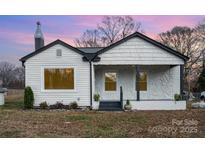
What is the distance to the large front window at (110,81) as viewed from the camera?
21391mm

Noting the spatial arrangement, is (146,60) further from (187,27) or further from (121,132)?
(187,27)

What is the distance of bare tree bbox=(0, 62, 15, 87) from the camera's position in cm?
3216

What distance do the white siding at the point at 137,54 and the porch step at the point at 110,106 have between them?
2337 millimetres

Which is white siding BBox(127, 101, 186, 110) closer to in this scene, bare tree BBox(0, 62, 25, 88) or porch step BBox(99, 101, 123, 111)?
porch step BBox(99, 101, 123, 111)

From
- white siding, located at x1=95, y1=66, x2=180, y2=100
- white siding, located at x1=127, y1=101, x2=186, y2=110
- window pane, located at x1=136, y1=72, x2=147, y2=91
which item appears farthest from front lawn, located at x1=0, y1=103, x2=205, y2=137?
window pane, located at x1=136, y1=72, x2=147, y2=91

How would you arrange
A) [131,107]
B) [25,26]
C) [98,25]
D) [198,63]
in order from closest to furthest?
1. [131,107]
2. [25,26]
3. [198,63]
4. [98,25]

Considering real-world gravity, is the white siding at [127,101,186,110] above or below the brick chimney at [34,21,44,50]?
below

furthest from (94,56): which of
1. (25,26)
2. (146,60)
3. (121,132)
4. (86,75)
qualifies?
(25,26)

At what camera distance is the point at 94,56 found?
61.6 feet

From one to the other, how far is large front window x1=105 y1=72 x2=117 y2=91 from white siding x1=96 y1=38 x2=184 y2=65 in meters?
2.73

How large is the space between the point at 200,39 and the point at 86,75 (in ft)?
69.0

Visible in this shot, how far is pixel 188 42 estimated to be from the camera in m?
35.9

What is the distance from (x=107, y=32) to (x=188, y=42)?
28.1ft

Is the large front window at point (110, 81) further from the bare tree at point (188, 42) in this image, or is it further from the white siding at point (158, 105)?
the bare tree at point (188, 42)
